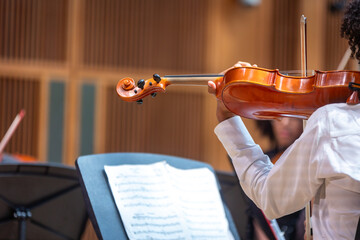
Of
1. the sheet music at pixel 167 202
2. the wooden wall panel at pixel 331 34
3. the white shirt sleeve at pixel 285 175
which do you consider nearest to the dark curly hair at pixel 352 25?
the white shirt sleeve at pixel 285 175

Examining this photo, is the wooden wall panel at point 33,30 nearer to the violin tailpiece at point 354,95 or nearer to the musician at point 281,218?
the musician at point 281,218

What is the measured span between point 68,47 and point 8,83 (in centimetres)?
69

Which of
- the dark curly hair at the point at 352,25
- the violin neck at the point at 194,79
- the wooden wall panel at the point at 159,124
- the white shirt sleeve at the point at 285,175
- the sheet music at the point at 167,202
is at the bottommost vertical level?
the wooden wall panel at the point at 159,124

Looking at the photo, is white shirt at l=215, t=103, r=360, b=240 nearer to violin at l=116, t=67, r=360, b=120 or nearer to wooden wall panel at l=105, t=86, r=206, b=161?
violin at l=116, t=67, r=360, b=120

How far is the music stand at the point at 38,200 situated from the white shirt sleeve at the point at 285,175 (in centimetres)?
102

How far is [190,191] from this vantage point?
7.29 feet

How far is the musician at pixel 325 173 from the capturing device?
134 cm

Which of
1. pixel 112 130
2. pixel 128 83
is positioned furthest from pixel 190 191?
pixel 112 130

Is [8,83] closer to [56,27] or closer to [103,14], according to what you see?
[56,27]

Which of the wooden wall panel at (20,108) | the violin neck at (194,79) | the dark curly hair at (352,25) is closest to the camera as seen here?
the dark curly hair at (352,25)

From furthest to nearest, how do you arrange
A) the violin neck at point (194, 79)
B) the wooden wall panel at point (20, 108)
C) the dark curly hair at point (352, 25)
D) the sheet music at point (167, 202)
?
the wooden wall panel at point (20, 108)
the sheet music at point (167, 202)
the violin neck at point (194, 79)
the dark curly hair at point (352, 25)

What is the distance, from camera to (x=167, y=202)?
6.91 feet

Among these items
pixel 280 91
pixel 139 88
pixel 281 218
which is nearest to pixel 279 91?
pixel 280 91

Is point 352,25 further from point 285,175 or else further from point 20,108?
point 20,108
